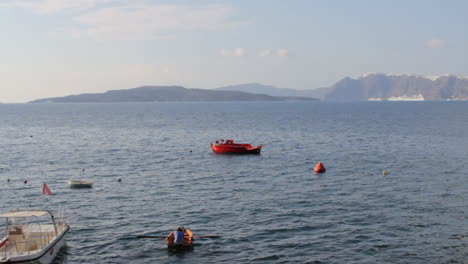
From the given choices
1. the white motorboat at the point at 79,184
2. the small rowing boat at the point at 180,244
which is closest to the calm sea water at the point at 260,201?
the small rowing boat at the point at 180,244

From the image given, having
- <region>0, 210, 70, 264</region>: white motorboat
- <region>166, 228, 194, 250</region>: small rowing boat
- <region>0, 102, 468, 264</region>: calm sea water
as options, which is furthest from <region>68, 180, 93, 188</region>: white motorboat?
<region>166, 228, 194, 250</region>: small rowing boat

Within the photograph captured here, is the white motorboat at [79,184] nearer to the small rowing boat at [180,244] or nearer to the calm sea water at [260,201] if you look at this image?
the calm sea water at [260,201]

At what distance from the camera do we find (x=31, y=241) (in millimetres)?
A: 32875

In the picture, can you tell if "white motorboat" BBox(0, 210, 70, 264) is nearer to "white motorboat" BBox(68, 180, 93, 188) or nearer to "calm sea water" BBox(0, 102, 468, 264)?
"calm sea water" BBox(0, 102, 468, 264)

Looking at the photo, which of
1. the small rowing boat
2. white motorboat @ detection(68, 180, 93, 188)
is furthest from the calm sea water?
white motorboat @ detection(68, 180, 93, 188)

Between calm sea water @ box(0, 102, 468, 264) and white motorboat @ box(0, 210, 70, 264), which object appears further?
calm sea water @ box(0, 102, 468, 264)

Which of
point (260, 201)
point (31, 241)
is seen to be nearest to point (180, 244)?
point (31, 241)

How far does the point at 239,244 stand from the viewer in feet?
119

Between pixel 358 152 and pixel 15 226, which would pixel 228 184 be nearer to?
pixel 15 226

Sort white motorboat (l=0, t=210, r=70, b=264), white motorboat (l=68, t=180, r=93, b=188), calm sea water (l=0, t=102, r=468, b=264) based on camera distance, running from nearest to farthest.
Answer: white motorboat (l=0, t=210, r=70, b=264) < calm sea water (l=0, t=102, r=468, b=264) < white motorboat (l=68, t=180, r=93, b=188)

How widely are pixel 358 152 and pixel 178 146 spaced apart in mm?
36722

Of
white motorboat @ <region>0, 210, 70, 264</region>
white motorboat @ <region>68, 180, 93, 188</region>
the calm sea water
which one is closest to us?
white motorboat @ <region>0, 210, 70, 264</region>

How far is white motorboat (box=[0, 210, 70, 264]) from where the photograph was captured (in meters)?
30.3

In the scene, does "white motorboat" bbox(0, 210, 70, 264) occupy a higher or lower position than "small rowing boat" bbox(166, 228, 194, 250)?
higher
